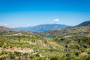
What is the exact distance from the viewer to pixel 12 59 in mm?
16375

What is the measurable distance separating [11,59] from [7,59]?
81 cm

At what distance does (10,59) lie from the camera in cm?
1633

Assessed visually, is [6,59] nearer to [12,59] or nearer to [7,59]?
[7,59]

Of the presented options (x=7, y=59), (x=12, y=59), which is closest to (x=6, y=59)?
(x=7, y=59)

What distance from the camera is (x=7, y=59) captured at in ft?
52.6

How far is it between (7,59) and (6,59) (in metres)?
0.20

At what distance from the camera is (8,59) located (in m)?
16.1

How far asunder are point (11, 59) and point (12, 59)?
231mm

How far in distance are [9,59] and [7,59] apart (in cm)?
40

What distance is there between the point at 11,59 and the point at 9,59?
41cm

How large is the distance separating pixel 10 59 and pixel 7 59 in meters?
0.60

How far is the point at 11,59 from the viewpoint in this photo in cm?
1639
